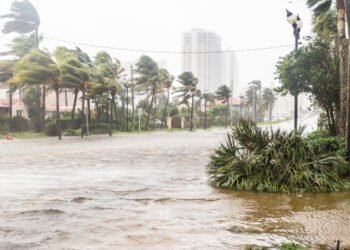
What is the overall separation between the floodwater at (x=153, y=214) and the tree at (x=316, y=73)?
20.3 feet

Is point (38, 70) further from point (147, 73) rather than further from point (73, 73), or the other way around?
point (147, 73)

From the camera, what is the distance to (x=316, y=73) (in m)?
15.2

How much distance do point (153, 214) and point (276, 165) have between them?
3.47 meters

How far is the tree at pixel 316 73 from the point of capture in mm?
15039

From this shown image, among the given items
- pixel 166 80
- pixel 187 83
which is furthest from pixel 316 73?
pixel 187 83

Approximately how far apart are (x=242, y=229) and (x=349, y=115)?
510cm

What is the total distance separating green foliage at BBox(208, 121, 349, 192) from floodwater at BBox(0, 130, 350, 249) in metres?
0.42

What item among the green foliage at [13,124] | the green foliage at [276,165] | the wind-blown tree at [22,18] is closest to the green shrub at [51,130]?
the green foliage at [13,124]

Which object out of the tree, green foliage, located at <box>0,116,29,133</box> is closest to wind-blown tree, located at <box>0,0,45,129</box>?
green foliage, located at <box>0,116,29,133</box>

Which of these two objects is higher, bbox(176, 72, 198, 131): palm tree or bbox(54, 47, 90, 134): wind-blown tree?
bbox(176, 72, 198, 131): palm tree

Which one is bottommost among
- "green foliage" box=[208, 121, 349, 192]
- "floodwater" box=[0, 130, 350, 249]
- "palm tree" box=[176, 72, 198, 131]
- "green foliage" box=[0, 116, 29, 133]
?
"floodwater" box=[0, 130, 350, 249]

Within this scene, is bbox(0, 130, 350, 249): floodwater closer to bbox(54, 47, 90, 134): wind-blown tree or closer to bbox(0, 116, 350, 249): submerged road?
bbox(0, 116, 350, 249): submerged road

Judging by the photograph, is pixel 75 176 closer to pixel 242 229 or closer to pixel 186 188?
pixel 186 188

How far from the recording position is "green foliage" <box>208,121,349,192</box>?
9047 mm
